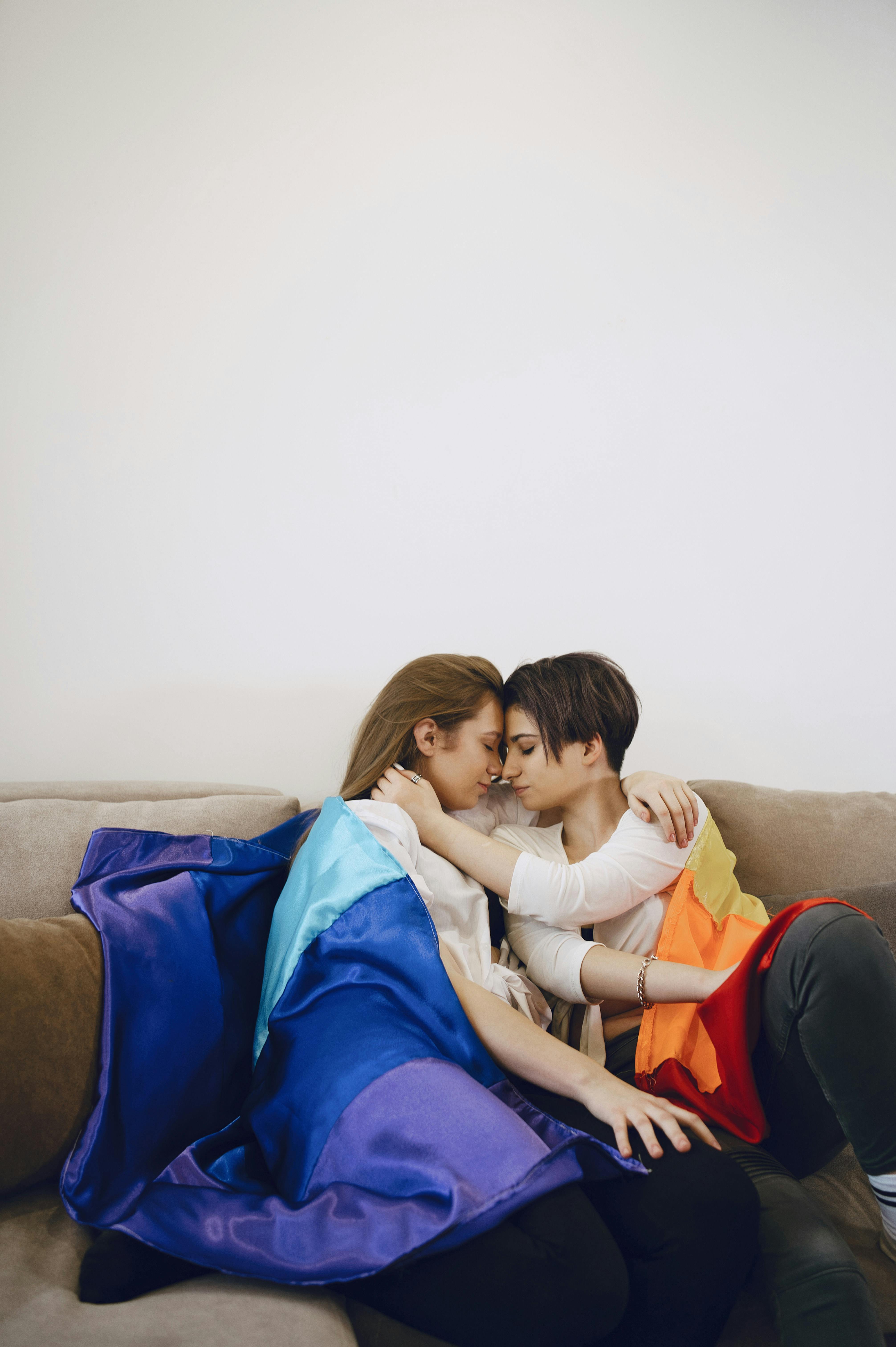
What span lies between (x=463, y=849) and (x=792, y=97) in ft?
7.39

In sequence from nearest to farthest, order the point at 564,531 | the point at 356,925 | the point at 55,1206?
the point at 55,1206 → the point at 356,925 → the point at 564,531

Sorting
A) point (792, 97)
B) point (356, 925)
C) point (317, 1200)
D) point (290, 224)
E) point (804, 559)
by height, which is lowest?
point (317, 1200)

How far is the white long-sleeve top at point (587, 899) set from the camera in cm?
116

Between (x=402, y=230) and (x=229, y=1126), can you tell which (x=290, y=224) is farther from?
(x=229, y=1126)

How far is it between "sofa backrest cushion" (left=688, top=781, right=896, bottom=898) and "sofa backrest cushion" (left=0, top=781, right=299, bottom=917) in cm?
90

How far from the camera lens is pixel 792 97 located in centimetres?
198

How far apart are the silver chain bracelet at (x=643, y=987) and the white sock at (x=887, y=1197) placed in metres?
0.32

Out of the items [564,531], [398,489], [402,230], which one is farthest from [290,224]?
[564,531]

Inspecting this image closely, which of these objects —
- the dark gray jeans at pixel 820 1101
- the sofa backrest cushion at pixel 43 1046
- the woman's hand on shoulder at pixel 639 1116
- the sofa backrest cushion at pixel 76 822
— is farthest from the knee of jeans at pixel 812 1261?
the sofa backrest cushion at pixel 76 822

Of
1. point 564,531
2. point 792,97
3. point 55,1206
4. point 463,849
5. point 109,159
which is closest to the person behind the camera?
point 55,1206

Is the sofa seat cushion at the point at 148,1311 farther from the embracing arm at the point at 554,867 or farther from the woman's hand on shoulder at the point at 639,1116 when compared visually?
the embracing arm at the point at 554,867

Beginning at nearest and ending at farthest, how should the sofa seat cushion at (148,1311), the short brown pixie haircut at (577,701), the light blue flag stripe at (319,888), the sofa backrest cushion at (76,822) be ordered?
the sofa seat cushion at (148,1311), the light blue flag stripe at (319,888), the sofa backrest cushion at (76,822), the short brown pixie haircut at (577,701)

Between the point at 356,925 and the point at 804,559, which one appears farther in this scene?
the point at 804,559

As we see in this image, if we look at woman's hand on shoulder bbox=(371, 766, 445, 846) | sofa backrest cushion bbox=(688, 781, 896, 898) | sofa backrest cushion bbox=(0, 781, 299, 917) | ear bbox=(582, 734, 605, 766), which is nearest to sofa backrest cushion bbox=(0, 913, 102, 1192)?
sofa backrest cushion bbox=(0, 781, 299, 917)
